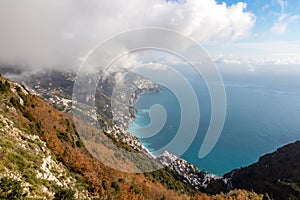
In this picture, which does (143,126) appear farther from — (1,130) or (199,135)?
(1,130)

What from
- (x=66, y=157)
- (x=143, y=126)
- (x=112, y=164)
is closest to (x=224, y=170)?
(x=143, y=126)

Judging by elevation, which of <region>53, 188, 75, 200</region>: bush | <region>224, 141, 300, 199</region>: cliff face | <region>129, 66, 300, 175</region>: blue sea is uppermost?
<region>129, 66, 300, 175</region>: blue sea

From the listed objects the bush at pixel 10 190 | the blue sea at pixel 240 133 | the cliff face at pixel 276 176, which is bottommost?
the bush at pixel 10 190

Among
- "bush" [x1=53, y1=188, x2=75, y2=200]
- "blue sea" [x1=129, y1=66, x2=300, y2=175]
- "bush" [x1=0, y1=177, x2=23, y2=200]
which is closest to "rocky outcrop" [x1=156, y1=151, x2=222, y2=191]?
"blue sea" [x1=129, y1=66, x2=300, y2=175]

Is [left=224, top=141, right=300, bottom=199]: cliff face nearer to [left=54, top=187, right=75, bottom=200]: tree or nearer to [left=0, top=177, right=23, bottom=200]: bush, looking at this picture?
[left=54, top=187, right=75, bottom=200]: tree

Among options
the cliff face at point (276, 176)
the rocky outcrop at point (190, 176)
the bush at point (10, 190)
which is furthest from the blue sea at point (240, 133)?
the bush at point (10, 190)

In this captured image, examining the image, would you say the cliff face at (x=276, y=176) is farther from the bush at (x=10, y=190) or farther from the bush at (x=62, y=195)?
the bush at (x=10, y=190)
